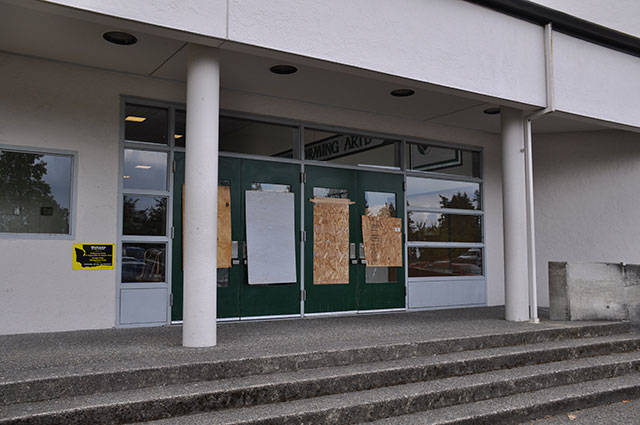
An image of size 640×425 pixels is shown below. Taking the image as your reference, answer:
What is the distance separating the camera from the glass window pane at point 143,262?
671 centimetres

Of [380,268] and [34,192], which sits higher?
[34,192]

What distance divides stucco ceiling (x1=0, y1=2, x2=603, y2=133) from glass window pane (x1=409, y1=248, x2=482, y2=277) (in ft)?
7.14

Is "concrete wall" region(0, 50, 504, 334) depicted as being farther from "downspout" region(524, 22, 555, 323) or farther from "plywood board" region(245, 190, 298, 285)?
"downspout" region(524, 22, 555, 323)

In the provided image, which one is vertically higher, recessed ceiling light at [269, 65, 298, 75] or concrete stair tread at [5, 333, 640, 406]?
recessed ceiling light at [269, 65, 298, 75]

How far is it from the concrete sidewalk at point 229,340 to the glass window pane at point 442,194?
2017 millimetres

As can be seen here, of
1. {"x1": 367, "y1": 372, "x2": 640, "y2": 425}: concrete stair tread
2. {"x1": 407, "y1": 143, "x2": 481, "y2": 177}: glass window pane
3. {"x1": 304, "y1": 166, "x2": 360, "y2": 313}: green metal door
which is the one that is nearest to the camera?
{"x1": 367, "y1": 372, "x2": 640, "y2": 425}: concrete stair tread

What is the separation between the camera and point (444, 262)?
9.30 m

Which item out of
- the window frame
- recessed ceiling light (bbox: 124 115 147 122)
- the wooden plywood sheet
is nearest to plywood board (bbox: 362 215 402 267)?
the wooden plywood sheet

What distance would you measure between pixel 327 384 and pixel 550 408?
216cm

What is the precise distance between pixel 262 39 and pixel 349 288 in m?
4.13

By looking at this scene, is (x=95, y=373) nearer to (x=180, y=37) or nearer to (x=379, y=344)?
(x=379, y=344)

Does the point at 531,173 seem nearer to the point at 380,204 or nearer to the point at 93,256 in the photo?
the point at 380,204

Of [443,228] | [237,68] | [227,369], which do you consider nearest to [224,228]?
[237,68]

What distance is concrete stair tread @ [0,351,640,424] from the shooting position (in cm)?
391
